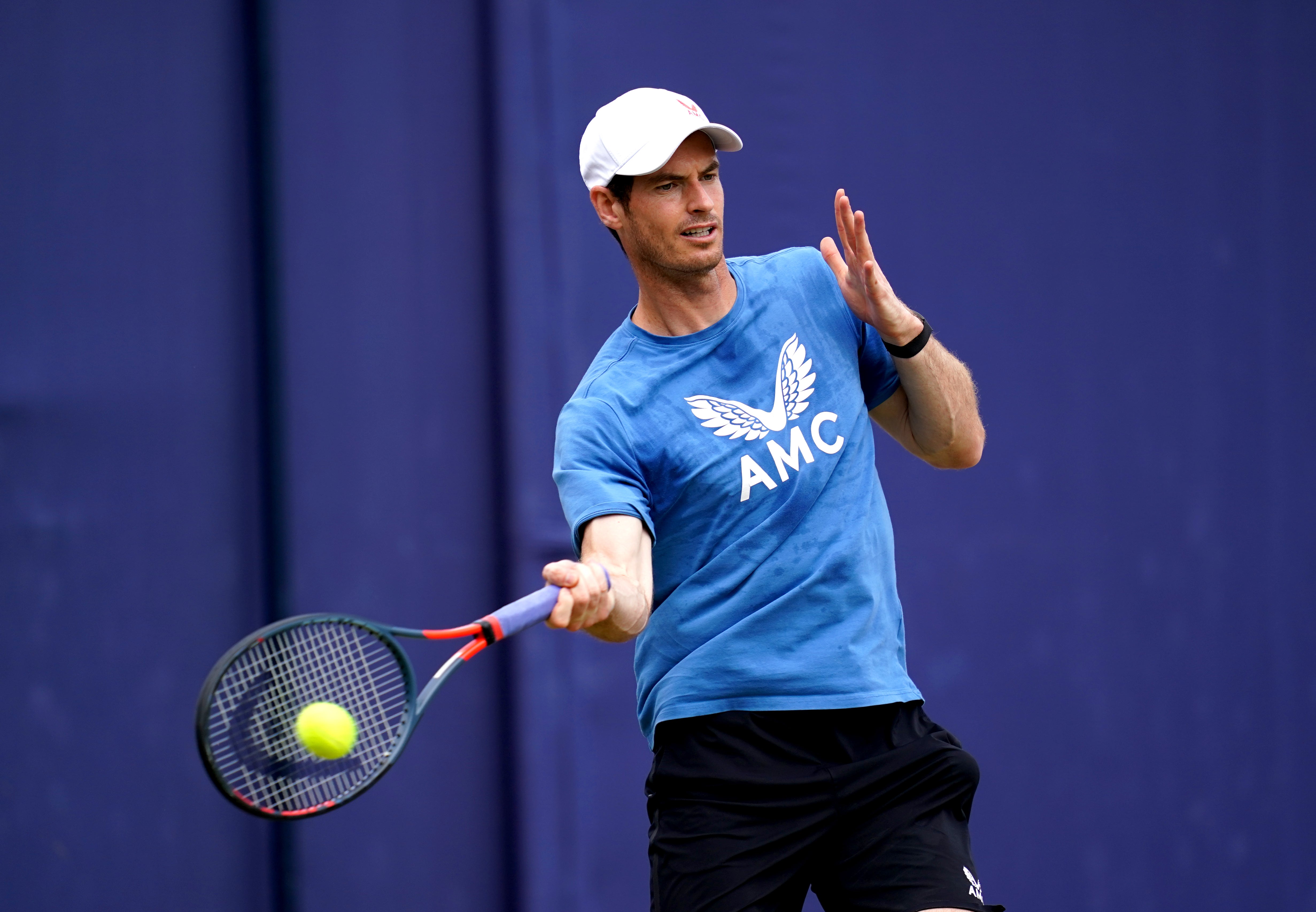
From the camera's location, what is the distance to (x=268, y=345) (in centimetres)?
321

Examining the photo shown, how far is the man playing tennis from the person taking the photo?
6.89 feet

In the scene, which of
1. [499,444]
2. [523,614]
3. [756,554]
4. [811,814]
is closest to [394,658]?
[523,614]

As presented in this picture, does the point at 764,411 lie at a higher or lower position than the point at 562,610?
higher

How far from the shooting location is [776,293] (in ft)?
7.56

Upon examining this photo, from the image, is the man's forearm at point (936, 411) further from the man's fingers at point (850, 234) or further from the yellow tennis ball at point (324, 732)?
the yellow tennis ball at point (324, 732)

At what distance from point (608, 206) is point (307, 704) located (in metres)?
1.02

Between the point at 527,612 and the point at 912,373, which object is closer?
the point at 527,612

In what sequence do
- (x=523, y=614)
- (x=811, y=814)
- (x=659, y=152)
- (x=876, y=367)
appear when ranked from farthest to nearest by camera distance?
(x=876, y=367)
(x=659, y=152)
(x=811, y=814)
(x=523, y=614)

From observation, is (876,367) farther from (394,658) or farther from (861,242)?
(394,658)

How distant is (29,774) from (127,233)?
1.25 m

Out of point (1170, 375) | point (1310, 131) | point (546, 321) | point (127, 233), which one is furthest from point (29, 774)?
point (1310, 131)

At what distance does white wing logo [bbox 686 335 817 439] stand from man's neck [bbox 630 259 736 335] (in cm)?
14

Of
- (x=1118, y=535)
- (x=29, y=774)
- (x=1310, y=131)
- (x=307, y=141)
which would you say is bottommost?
(x=29, y=774)

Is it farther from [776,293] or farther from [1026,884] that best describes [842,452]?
[1026,884]
